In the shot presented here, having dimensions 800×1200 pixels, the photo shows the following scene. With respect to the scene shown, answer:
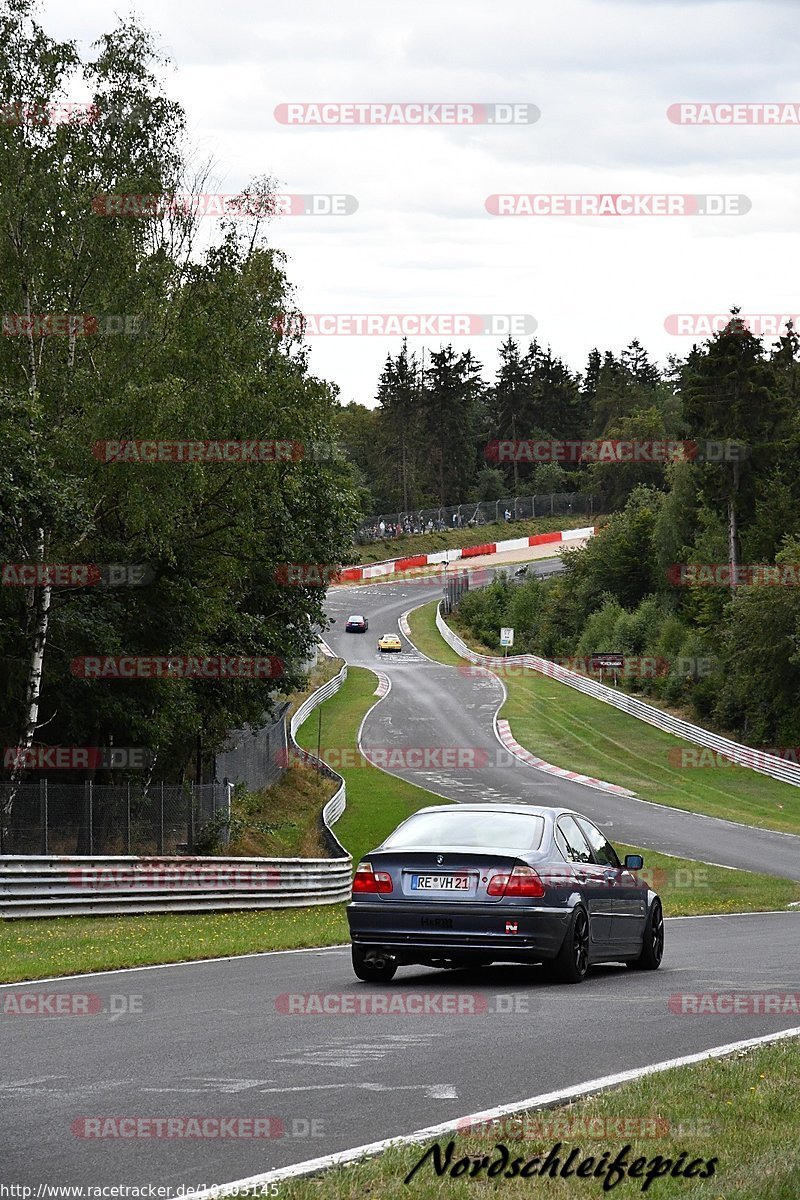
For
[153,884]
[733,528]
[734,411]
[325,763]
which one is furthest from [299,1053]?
[734,411]

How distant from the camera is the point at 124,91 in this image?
3017 cm

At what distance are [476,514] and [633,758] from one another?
8148cm

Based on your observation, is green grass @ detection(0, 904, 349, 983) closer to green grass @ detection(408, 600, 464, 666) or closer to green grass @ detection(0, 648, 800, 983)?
green grass @ detection(0, 648, 800, 983)

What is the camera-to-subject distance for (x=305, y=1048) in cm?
887

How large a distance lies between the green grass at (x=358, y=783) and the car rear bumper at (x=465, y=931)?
23.1m

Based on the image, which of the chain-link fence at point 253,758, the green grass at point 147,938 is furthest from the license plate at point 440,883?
the chain-link fence at point 253,758

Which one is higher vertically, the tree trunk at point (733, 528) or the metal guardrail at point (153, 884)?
the tree trunk at point (733, 528)

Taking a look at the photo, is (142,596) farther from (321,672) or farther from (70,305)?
(321,672)

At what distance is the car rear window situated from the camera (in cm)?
1260

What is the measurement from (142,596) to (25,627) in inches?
95.1

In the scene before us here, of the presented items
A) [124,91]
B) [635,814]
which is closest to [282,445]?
[124,91]

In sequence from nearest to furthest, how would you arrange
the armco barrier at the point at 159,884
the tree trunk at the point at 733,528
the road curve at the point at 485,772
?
the armco barrier at the point at 159,884, the road curve at the point at 485,772, the tree trunk at the point at 733,528

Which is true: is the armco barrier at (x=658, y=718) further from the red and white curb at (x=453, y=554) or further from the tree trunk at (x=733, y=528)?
the red and white curb at (x=453, y=554)

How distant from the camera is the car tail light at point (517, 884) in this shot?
39.3 ft
